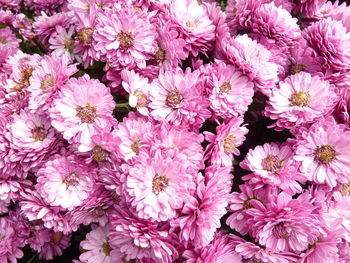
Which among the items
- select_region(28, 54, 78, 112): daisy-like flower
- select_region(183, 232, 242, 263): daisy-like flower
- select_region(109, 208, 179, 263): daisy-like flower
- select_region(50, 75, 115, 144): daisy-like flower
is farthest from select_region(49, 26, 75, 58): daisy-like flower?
select_region(183, 232, 242, 263): daisy-like flower

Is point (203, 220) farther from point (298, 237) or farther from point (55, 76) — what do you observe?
point (55, 76)

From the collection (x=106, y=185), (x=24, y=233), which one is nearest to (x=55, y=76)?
(x=106, y=185)

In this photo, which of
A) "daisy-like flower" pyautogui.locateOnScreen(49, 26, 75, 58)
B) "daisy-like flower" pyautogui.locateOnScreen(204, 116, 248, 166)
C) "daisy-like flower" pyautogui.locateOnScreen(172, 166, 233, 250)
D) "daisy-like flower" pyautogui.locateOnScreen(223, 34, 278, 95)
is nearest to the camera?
"daisy-like flower" pyautogui.locateOnScreen(172, 166, 233, 250)

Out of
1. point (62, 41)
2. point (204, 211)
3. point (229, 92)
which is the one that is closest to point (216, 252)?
point (204, 211)

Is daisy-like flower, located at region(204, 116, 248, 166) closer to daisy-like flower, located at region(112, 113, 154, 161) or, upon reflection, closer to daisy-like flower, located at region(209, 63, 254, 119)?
daisy-like flower, located at region(209, 63, 254, 119)

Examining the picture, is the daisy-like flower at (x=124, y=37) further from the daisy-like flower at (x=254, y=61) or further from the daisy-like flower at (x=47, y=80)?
the daisy-like flower at (x=254, y=61)

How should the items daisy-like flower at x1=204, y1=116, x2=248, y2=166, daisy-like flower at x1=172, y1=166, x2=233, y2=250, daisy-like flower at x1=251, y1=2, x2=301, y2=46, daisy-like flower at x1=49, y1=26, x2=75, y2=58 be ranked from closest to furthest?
1. daisy-like flower at x1=172, y1=166, x2=233, y2=250
2. daisy-like flower at x1=204, y1=116, x2=248, y2=166
3. daisy-like flower at x1=251, y1=2, x2=301, y2=46
4. daisy-like flower at x1=49, y1=26, x2=75, y2=58

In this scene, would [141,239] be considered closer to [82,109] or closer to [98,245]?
[98,245]
